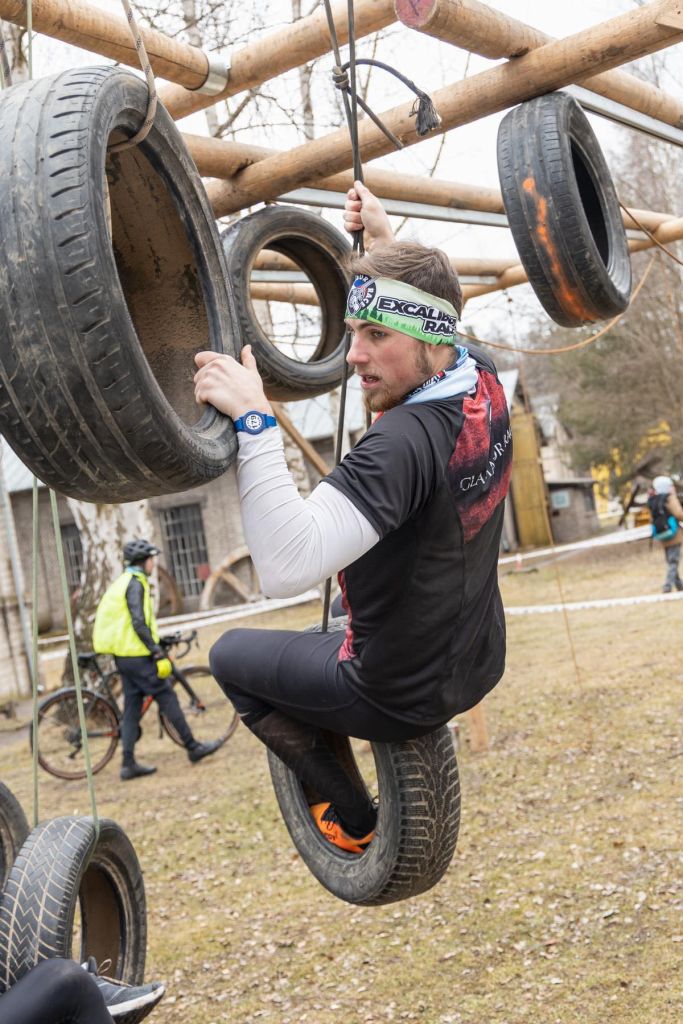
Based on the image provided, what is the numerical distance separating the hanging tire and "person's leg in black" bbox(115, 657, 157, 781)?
6.00m

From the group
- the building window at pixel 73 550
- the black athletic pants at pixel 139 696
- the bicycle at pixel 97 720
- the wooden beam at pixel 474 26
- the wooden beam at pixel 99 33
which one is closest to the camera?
the wooden beam at pixel 99 33

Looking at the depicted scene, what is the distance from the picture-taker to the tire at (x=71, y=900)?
252 cm

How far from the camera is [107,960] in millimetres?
3109

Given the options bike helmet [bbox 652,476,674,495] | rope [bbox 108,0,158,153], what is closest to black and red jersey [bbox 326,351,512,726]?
rope [bbox 108,0,158,153]

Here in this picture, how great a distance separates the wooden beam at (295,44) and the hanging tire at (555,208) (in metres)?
0.69

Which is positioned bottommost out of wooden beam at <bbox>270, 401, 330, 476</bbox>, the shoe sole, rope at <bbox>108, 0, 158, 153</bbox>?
the shoe sole

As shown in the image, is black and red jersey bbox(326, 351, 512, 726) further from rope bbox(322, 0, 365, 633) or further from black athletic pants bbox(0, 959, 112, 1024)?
black athletic pants bbox(0, 959, 112, 1024)

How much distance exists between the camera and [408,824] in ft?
9.22

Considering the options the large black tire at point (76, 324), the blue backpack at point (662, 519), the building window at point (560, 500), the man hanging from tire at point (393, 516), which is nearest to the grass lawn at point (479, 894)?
the man hanging from tire at point (393, 516)

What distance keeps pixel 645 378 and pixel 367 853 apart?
2733 centimetres

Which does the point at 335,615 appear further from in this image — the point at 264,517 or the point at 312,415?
the point at 312,415

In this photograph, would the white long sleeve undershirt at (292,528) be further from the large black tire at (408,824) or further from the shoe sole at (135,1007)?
the shoe sole at (135,1007)

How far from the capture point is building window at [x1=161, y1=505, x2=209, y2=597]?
91.6 feet

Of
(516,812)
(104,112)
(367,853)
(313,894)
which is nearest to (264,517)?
(104,112)
